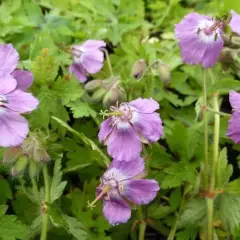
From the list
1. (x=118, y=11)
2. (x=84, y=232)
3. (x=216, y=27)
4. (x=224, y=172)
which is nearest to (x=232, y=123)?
(x=224, y=172)

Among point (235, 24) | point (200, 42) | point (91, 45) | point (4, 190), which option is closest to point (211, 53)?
point (200, 42)

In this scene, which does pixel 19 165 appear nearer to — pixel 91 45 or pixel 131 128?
pixel 131 128

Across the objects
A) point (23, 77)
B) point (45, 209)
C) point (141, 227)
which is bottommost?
point (141, 227)

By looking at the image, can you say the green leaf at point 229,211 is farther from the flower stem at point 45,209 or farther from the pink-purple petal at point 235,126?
the flower stem at point 45,209

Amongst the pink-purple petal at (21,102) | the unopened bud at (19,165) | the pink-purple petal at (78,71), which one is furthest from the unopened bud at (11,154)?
the pink-purple petal at (78,71)

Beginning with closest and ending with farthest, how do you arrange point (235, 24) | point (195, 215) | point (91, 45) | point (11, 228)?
point (11, 228)
point (195, 215)
point (235, 24)
point (91, 45)

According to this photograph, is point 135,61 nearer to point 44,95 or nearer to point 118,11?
point 118,11

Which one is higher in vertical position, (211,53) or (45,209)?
(211,53)
